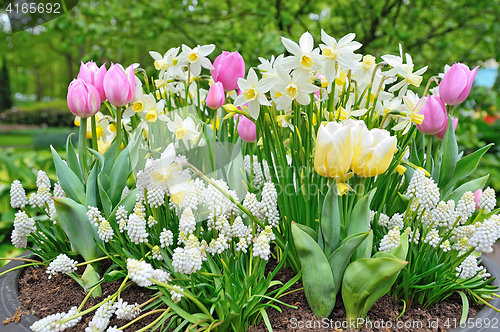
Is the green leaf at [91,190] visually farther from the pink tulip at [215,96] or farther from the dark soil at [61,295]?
the pink tulip at [215,96]

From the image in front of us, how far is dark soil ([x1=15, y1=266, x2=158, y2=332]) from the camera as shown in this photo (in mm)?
913

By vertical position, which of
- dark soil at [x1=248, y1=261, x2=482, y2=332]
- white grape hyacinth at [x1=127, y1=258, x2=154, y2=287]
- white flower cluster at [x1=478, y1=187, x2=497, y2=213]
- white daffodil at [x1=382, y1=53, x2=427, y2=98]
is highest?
white daffodil at [x1=382, y1=53, x2=427, y2=98]

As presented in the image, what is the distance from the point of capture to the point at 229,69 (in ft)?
3.60

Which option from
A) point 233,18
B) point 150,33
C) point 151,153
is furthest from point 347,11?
point 151,153

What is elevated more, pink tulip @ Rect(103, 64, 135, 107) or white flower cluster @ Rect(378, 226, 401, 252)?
pink tulip @ Rect(103, 64, 135, 107)

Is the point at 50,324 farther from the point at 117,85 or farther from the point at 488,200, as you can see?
the point at 488,200

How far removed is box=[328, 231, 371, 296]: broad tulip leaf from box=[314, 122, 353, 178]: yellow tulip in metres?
0.16

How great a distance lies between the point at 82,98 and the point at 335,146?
70 centimetres

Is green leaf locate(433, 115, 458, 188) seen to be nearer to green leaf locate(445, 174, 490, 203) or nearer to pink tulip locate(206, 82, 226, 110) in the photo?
green leaf locate(445, 174, 490, 203)

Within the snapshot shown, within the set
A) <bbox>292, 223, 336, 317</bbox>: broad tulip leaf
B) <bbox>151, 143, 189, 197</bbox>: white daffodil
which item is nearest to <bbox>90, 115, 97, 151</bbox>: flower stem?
<bbox>151, 143, 189, 197</bbox>: white daffodil

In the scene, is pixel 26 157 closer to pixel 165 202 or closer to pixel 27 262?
pixel 27 262

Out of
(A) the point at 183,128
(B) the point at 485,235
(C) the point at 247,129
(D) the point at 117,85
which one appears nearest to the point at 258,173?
(C) the point at 247,129

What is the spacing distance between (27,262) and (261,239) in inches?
36.2

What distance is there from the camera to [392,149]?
75 cm
